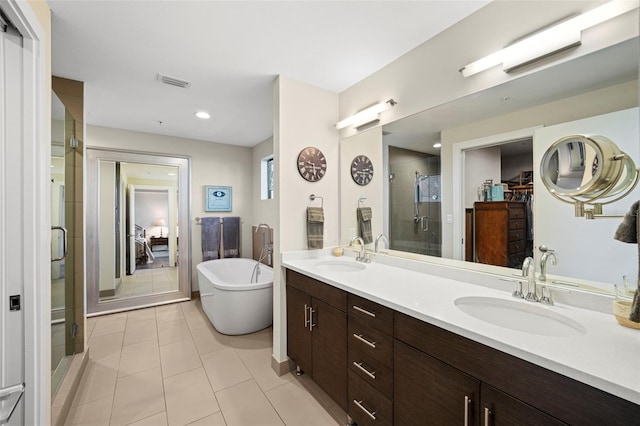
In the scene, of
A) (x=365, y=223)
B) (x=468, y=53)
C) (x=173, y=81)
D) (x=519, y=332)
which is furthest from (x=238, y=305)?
(x=468, y=53)

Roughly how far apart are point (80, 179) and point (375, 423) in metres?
2.99

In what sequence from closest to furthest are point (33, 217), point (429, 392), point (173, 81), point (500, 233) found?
1. point (429, 392)
2. point (33, 217)
3. point (500, 233)
4. point (173, 81)

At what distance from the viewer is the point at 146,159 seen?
379 cm

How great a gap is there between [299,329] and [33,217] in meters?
1.69

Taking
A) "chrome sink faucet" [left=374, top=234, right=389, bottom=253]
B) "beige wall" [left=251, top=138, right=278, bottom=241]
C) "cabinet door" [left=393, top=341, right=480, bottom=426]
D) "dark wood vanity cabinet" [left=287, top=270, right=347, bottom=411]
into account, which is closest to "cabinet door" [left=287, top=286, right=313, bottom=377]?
"dark wood vanity cabinet" [left=287, top=270, right=347, bottom=411]

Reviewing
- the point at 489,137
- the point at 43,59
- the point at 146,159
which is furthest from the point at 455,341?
the point at 146,159

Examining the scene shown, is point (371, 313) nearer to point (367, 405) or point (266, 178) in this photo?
point (367, 405)

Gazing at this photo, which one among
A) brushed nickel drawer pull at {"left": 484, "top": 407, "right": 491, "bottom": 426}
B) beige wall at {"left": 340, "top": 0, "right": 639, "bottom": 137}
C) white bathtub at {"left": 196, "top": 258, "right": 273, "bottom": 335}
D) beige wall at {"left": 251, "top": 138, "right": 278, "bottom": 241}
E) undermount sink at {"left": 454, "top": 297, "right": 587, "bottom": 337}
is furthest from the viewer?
beige wall at {"left": 251, "top": 138, "right": 278, "bottom": 241}

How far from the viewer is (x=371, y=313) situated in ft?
4.51

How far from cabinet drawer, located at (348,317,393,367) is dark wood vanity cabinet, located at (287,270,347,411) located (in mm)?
75

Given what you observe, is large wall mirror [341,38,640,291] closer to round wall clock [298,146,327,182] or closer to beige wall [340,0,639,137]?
beige wall [340,0,639,137]

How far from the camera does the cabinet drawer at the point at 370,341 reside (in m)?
1.28

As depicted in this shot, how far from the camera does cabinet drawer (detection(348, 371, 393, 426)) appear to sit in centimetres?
129

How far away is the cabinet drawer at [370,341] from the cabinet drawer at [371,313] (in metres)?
0.03
